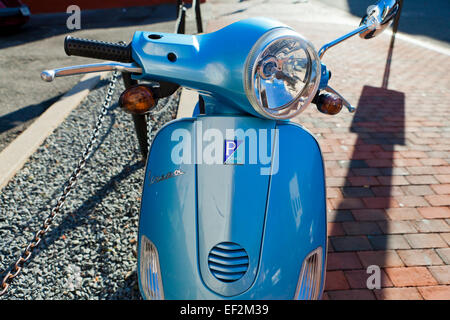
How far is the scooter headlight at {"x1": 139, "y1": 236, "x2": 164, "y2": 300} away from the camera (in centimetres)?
119

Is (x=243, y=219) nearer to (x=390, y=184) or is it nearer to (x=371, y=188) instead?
(x=371, y=188)

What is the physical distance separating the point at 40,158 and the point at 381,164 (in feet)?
10.5

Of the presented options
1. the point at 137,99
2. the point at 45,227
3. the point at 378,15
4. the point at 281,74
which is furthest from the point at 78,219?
the point at 378,15

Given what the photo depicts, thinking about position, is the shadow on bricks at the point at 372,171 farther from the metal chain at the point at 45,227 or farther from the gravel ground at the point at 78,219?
the metal chain at the point at 45,227

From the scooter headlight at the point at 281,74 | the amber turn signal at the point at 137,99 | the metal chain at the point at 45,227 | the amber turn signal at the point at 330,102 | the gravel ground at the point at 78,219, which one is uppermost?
the scooter headlight at the point at 281,74

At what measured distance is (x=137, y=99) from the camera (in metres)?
1.25

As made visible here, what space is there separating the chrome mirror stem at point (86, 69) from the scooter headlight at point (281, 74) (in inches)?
17.0

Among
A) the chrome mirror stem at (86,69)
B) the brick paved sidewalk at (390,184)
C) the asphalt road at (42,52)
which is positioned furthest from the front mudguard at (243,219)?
the asphalt road at (42,52)

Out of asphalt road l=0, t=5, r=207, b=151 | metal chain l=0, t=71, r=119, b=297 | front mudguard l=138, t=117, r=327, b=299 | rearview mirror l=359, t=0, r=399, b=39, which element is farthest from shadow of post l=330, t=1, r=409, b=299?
asphalt road l=0, t=5, r=207, b=151

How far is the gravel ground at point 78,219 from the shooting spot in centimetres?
192

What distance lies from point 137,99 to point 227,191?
0.50m

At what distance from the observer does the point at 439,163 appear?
3.02 m
